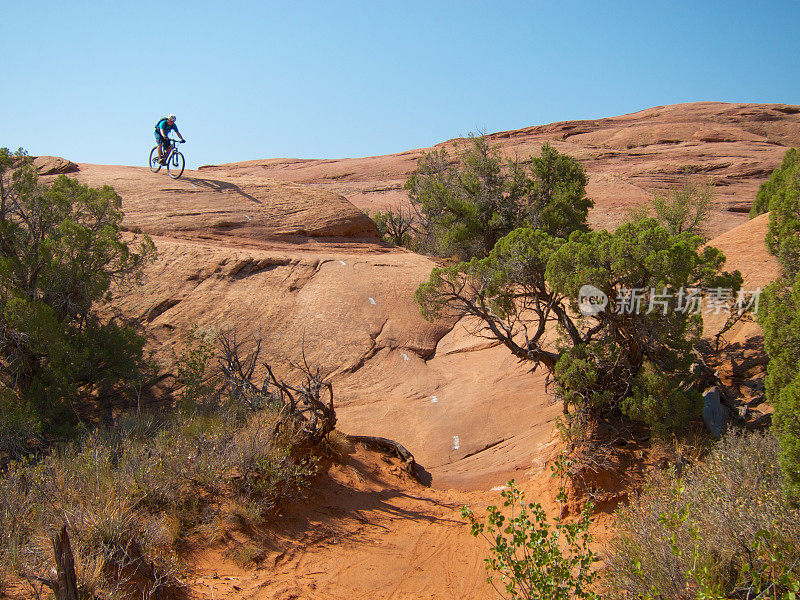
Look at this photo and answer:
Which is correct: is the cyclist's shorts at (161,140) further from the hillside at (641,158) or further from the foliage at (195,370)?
the foliage at (195,370)

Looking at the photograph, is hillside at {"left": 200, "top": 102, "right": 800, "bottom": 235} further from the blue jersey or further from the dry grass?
the dry grass

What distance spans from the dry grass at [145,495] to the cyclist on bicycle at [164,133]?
10826 millimetres

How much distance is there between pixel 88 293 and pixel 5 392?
2.09m

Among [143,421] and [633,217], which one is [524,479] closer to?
[143,421]

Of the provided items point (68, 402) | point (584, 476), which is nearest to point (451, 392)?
point (584, 476)

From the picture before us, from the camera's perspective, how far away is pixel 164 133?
15344mm

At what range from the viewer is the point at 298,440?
6762 millimetres

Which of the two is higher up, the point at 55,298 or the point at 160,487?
the point at 55,298

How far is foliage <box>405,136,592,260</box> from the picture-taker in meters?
15.5

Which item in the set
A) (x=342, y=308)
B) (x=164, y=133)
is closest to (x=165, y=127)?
(x=164, y=133)

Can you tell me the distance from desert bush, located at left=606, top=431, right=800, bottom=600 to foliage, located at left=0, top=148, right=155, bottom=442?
24.9 ft

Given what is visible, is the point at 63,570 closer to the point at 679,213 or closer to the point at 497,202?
the point at 497,202

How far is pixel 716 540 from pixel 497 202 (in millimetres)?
13017

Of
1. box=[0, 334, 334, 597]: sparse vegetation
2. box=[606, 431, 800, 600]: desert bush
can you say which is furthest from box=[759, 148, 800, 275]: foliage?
box=[0, 334, 334, 597]: sparse vegetation
